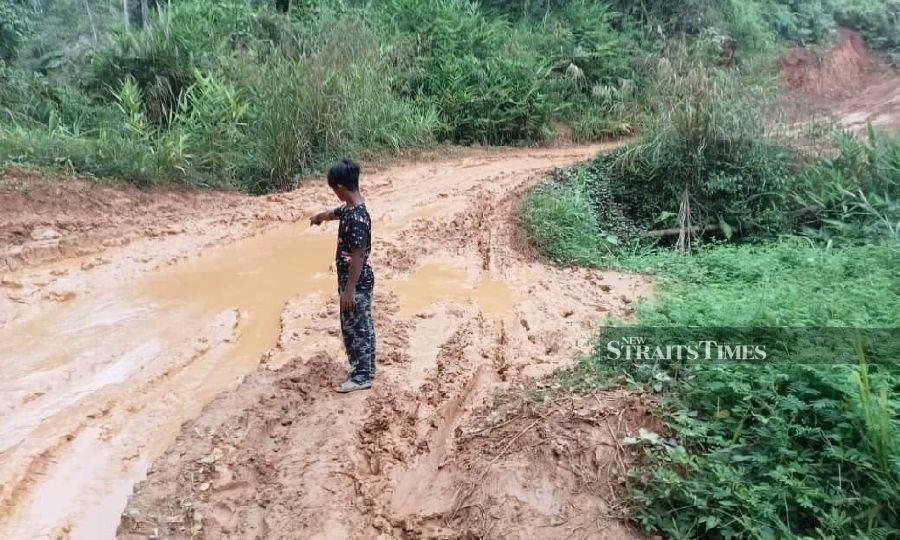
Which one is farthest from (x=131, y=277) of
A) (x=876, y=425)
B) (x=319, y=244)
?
(x=876, y=425)

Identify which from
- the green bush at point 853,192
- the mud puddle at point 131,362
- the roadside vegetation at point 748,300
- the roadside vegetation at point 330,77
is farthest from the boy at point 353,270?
the green bush at point 853,192

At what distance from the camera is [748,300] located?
4.82 m

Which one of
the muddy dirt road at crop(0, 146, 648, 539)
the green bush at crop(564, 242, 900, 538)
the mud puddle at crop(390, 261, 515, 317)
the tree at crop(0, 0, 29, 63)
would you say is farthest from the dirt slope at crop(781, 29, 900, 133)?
the tree at crop(0, 0, 29, 63)

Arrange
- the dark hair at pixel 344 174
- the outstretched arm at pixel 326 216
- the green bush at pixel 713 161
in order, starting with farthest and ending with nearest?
the green bush at pixel 713 161, the outstretched arm at pixel 326 216, the dark hair at pixel 344 174

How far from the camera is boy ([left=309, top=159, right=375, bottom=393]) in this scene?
3.88 m

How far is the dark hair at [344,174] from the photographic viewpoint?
151 inches

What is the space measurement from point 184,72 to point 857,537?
1183cm

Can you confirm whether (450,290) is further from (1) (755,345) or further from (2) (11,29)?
(2) (11,29)

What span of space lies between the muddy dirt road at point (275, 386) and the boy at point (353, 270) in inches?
7.8

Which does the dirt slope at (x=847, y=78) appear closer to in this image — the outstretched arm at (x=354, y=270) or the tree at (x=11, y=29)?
the outstretched arm at (x=354, y=270)

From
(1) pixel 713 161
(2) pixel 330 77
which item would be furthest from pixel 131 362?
(1) pixel 713 161

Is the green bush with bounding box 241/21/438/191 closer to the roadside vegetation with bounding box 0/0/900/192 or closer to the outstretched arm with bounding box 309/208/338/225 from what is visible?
the roadside vegetation with bounding box 0/0/900/192

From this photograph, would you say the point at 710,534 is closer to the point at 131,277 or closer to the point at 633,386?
the point at 633,386

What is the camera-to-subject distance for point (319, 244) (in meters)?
7.38
